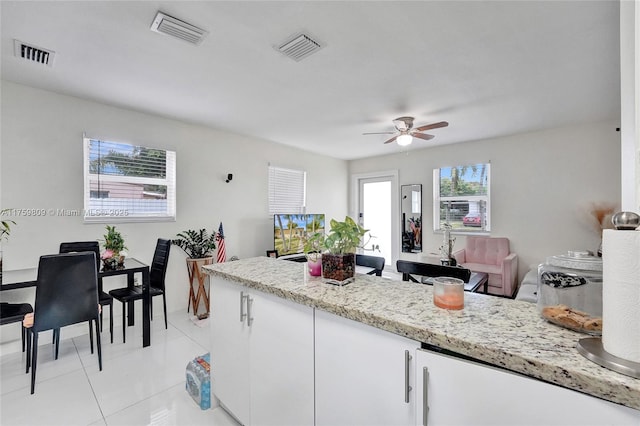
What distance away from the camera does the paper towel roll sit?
0.61m

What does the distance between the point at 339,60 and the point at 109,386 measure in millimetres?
3114

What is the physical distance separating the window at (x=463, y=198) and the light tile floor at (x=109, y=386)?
446cm

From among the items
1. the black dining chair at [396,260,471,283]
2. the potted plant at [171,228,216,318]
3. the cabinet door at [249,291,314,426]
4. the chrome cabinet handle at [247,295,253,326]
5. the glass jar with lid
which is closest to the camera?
the glass jar with lid

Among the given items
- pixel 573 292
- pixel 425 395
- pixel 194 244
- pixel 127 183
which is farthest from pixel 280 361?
pixel 127 183

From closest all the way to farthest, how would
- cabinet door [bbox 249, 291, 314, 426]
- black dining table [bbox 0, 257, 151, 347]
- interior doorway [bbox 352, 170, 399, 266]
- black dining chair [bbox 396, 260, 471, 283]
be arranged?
cabinet door [bbox 249, 291, 314, 426], black dining table [bbox 0, 257, 151, 347], black dining chair [bbox 396, 260, 471, 283], interior doorway [bbox 352, 170, 399, 266]

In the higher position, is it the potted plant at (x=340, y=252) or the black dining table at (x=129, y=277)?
the potted plant at (x=340, y=252)

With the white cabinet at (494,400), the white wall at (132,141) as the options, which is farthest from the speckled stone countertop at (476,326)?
the white wall at (132,141)

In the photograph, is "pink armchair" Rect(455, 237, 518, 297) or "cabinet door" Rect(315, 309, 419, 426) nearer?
"cabinet door" Rect(315, 309, 419, 426)

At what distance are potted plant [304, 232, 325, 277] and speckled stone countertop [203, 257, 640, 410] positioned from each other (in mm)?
54

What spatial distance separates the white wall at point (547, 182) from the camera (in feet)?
13.1

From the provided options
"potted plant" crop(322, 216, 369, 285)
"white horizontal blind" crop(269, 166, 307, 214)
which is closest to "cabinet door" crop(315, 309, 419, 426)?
"potted plant" crop(322, 216, 369, 285)

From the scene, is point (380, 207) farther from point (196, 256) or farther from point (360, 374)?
point (360, 374)

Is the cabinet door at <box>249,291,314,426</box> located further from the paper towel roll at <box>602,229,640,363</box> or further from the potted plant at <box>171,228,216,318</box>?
the potted plant at <box>171,228,216,318</box>

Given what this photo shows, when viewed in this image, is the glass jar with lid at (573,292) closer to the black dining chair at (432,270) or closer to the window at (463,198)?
the black dining chair at (432,270)
